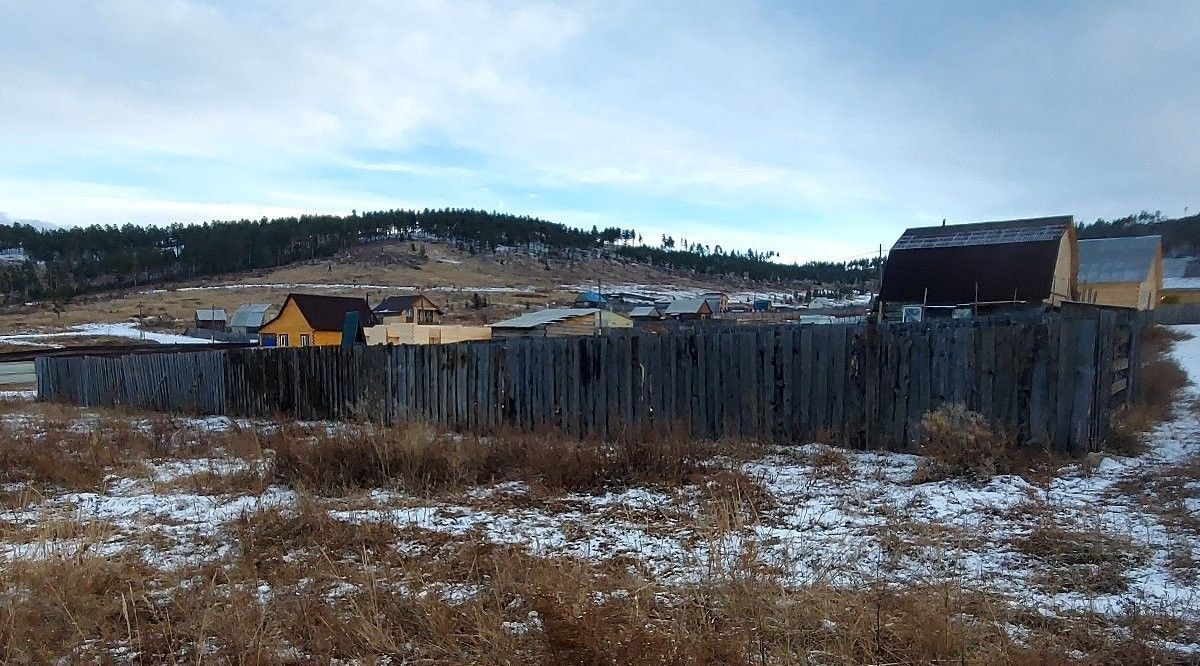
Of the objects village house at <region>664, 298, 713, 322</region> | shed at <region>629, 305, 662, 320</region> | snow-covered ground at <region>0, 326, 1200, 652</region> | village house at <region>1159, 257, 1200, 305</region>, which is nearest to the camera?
snow-covered ground at <region>0, 326, 1200, 652</region>

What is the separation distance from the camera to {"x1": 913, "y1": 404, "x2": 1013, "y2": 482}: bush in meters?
5.96

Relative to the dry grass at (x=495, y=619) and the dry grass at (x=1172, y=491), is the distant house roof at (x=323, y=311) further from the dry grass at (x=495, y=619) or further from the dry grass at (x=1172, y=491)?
the dry grass at (x=1172, y=491)

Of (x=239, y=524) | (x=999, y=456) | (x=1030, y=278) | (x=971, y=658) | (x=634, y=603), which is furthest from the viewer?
(x=1030, y=278)

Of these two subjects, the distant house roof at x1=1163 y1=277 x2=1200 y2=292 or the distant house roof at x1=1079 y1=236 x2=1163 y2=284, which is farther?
the distant house roof at x1=1163 y1=277 x2=1200 y2=292

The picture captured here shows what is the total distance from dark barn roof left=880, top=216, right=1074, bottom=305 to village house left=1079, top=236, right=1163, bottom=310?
15.4m

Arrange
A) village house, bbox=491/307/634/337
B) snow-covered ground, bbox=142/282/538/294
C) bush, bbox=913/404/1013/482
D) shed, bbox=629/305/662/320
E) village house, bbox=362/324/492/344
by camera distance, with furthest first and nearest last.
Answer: snow-covered ground, bbox=142/282/538/294 < shed, bbox=629/305/662/320 < village house, bbox=491/307/634/337 < village house, bbox=362/324/492/344 < bush, bbox=913/404/1013/482

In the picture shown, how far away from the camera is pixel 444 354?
10797 millimetres

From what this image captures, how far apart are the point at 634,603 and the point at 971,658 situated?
4.67 ft

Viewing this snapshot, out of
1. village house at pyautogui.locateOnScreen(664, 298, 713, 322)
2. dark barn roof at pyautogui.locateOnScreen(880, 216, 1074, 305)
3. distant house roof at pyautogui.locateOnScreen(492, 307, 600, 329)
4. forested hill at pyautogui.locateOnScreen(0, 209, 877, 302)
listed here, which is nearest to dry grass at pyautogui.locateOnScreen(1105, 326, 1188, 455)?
dark barn roof at pyautogui.locateOnScreen(880, 216, 1074, 305)

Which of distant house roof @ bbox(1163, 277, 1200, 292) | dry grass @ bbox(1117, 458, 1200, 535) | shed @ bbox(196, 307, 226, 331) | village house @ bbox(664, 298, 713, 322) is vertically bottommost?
shed @ bbox(196, 307, 226, 331)

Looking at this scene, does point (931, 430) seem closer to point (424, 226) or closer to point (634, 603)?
point (634, 603)

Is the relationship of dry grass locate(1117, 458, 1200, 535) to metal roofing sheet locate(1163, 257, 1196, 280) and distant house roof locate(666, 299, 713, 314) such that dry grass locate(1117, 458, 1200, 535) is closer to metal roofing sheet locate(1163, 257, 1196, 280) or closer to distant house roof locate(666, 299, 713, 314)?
distant house roof locate(666, 299, 713, 314)

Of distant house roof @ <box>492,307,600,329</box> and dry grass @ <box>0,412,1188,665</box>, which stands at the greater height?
dry grass @ <box>0,412,1188,665</box>

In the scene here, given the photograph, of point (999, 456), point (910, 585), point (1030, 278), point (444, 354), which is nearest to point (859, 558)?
point (910, 585)
